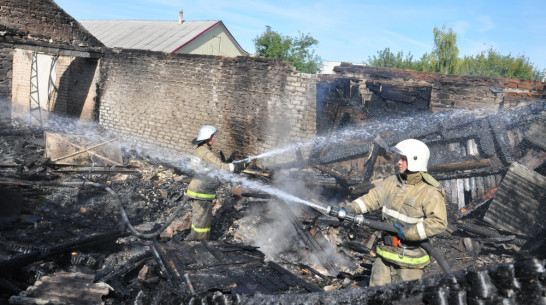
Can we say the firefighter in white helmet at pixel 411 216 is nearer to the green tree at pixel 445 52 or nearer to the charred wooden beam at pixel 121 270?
the charred wooden beam at pixel 121 270

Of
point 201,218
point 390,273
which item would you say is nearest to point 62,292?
point 201,218

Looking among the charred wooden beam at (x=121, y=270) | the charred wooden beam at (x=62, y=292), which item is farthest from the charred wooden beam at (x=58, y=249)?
the charred wooden beam at (x=121, y=270)

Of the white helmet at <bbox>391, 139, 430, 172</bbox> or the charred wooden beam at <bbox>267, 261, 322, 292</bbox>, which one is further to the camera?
the charred wooden beam at <bbox>267, 261, 322, 292</bbox>

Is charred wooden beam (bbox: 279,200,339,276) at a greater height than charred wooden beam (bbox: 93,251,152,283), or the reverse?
charred wooden beam (bbox: 93,251,152,283)

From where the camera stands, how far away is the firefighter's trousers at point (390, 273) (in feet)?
12.1

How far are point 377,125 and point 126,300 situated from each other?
20.6ft

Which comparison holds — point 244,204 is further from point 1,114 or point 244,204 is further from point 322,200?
point 1,114

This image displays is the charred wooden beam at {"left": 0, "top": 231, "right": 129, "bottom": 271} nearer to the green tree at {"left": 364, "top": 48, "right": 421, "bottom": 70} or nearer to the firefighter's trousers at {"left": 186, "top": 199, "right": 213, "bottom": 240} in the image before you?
the firefighter's trousers at {"left": 186, "top": 199, "right": 213, "bottom": 240}

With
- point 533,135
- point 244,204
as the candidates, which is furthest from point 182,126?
point 533,135

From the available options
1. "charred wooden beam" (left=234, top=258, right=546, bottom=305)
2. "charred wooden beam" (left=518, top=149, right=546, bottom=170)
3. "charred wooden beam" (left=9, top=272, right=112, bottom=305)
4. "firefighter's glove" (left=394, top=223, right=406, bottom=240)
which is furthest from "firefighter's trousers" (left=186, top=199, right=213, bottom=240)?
"charred wooden beam" (left=518, top=149, right=546, bottom=170)

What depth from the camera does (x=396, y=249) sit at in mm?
3711

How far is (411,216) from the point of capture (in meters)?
3.68

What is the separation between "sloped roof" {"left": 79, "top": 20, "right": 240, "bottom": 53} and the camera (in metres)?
23.6

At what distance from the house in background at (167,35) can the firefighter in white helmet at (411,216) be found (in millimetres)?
21121
